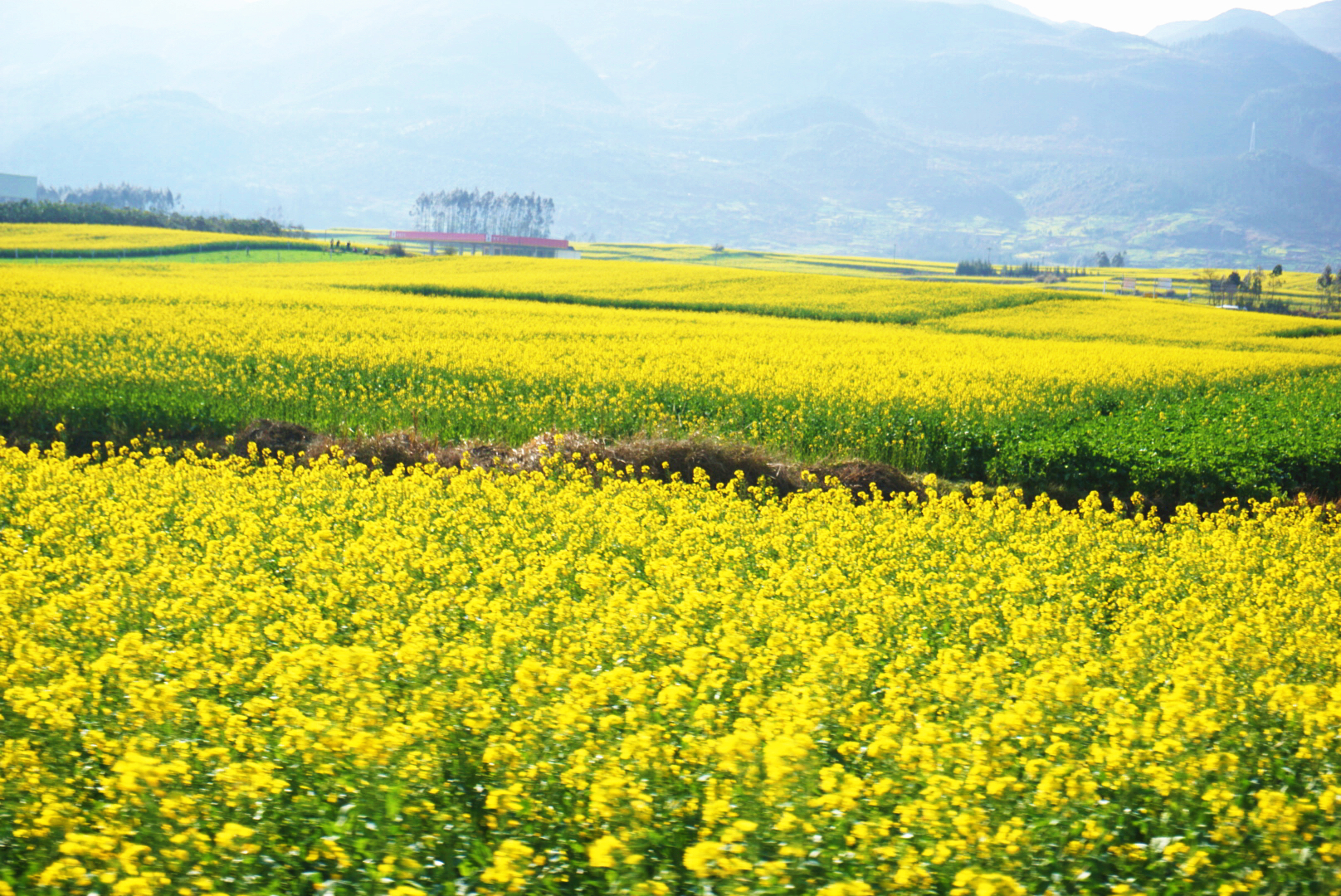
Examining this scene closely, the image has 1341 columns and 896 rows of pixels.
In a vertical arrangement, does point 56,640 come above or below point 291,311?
below

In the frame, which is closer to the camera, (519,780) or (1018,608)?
(519,780)

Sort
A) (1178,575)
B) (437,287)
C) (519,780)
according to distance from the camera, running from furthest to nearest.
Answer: (437,287) → (1178,575) → (519,780)

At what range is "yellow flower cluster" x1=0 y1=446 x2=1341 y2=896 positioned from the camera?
3809 millimetres

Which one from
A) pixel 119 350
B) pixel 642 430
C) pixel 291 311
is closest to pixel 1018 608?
pixel 642 430

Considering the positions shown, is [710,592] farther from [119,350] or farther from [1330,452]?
[119,350]

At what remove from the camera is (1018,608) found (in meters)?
7.30

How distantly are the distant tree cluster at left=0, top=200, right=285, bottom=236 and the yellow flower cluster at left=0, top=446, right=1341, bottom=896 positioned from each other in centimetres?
9418

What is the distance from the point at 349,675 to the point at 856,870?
8.60ft

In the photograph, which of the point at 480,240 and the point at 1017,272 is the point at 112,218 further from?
the point at 1017,272

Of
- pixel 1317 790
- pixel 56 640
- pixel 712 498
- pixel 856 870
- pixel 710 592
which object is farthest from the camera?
pixel 712 498

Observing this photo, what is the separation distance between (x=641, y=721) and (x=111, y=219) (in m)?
107

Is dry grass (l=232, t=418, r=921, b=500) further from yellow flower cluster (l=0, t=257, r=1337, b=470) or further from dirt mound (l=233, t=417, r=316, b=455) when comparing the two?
yellow flower cluster (l=0, t=257, r=1337, b=470)

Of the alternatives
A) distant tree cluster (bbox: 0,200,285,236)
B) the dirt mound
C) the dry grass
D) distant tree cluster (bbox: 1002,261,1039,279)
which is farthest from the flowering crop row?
distant tree cluster (bbox: 1002,261,1039,279)

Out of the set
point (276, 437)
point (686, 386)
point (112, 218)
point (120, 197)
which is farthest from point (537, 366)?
point (120, 197)
